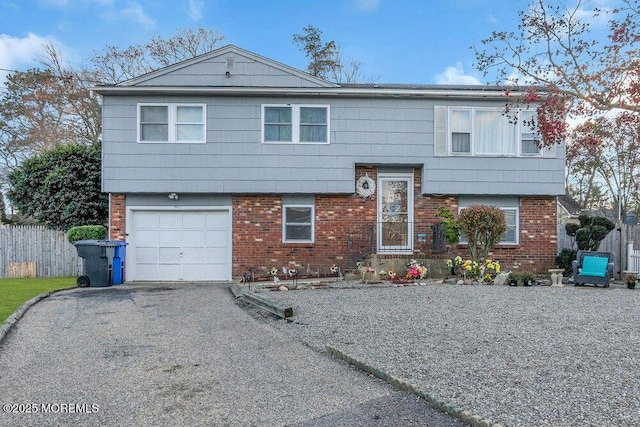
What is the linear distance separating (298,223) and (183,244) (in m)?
3.48

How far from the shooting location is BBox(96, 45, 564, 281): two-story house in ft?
46.9

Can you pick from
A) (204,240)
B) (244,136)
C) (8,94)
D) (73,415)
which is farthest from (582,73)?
(8,94)

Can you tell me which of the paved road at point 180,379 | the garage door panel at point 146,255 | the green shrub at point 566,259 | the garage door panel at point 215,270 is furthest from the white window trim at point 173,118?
the green shrub at point 566,259

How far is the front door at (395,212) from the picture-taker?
1483 centimetres

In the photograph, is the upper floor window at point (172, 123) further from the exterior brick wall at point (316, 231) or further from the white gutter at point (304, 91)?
the exterior brick wall at point (316, 231)

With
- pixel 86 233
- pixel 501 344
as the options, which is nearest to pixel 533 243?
pixel 501 344

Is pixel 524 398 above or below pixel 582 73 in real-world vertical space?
below

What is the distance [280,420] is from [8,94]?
29.8 metres

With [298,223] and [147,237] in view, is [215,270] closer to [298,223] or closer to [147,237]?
[147,237]

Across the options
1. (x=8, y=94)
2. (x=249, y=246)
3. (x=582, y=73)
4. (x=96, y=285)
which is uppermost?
(x=8, y=94)

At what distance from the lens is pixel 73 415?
4.05 metres

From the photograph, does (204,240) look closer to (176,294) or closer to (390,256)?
(176,294)

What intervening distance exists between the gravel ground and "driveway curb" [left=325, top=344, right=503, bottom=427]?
0.07 m

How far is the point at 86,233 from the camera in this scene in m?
14.8
